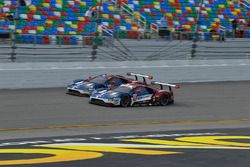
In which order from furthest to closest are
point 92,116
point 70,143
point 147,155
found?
1. point 92,116
2. point 70,143
3. point 147,155

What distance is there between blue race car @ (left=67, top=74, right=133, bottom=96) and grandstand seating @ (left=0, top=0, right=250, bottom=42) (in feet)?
15.7

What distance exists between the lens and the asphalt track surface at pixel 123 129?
10.7m

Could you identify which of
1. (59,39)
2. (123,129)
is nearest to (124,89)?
(123,129)

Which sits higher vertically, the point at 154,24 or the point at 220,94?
the point at 154,24

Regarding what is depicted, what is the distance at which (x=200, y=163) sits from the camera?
1027 centimetres

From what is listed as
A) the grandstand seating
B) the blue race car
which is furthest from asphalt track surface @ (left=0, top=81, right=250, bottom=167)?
the grandstand seating

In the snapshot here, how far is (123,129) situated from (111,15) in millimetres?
17789

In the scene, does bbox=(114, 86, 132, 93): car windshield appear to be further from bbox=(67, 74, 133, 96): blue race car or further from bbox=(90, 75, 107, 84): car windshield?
bbox=(90, 75, 107, 84): car windshield

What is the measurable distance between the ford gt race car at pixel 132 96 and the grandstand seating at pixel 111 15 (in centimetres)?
702

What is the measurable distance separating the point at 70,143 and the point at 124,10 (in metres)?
21.4

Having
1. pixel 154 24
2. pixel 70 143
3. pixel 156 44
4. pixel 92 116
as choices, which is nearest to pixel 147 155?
pixel 70 143

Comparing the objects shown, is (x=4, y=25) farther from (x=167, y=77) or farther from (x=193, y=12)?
(x=193, y=12)

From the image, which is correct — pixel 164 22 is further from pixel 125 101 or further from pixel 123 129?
pixel 123 129

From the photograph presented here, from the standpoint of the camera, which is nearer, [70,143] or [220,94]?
[70,143]
